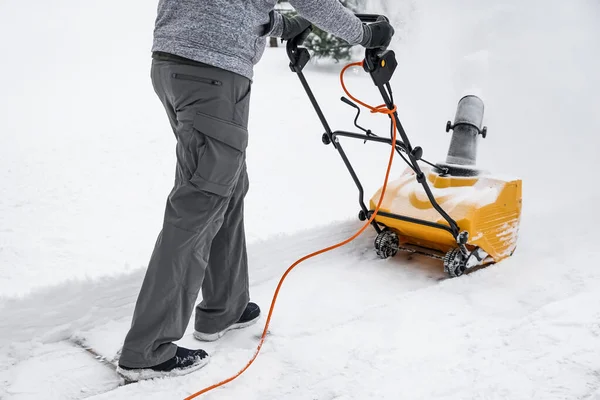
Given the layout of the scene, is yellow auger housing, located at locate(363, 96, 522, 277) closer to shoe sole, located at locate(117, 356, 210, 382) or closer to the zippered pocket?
the zippered pocket

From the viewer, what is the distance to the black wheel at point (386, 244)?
3600 mm

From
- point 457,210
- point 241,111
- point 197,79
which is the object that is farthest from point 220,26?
point 457,210

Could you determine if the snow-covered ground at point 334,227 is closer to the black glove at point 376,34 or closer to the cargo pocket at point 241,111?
the cargo pocket at point 241,111

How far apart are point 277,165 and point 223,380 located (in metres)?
3.25

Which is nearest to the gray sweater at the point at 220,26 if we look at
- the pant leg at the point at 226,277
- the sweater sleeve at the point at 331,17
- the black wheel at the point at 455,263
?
the sweater sleeve at the point at 331,17

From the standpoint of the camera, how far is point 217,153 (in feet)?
6.91

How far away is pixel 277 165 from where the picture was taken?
5324mm

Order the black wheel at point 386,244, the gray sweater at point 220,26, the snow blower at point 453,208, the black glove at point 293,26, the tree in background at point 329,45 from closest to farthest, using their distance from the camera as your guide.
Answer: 1. the gray sweater at point 220,26
2. the black glove at point 293,26
3. the snow blower at point 453,208
4. the black wheel at point 386,244
5. the tree in background at point 329,45

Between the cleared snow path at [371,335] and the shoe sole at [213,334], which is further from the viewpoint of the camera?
the shoe sole at [213,334]

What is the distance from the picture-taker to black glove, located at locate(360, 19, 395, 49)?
2504 millimetres

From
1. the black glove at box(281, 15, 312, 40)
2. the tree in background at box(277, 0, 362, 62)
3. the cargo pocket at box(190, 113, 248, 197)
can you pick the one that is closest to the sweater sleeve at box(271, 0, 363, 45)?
the black glove at box(281, 15, 312, 40)

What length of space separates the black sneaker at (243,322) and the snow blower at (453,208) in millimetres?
943

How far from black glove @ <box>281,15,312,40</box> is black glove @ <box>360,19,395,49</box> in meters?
0.31

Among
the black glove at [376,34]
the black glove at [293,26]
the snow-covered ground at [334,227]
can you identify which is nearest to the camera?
the snow-covered ground at [334,227]
